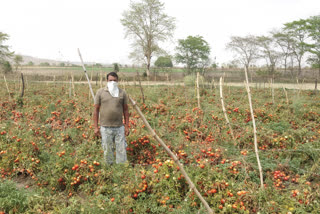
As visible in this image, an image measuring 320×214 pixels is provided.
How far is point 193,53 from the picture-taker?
37.2 metres

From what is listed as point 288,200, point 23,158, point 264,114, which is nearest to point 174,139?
point 288,200

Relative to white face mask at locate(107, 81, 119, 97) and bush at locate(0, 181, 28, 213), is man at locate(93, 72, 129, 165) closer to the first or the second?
white face mask at locate(107, 81, 119, 97)

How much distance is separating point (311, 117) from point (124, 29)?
33.1 m

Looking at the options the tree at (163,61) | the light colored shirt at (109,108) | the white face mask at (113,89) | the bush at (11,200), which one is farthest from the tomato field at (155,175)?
the tree at (163,61)

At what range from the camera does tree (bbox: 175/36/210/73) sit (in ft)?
121

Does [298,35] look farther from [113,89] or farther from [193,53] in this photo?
[113,89]

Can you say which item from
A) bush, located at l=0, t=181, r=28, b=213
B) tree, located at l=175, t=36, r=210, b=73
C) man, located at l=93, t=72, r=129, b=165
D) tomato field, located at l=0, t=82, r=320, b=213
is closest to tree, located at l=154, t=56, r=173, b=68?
tree, located at l=175, t=36, r=210, b=73

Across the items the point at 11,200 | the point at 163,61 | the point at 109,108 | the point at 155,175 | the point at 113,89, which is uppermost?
the point at 163,61

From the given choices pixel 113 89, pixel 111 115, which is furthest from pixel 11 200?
pixel 113 89

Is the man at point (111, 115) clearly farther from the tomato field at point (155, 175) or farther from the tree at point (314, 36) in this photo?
the tree at point (314, 36)

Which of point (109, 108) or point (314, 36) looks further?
point (314, 36)

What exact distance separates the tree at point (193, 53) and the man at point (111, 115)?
34085 mm

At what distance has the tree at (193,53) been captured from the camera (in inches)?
1449

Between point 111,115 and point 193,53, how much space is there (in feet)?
116
